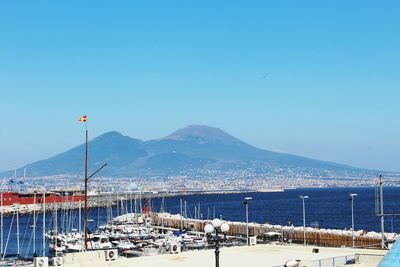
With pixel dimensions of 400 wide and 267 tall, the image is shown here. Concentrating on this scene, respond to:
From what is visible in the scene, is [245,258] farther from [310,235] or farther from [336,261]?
[310,235]

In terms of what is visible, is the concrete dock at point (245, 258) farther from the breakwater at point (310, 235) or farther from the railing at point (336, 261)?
the breakwater at point (310, 235)

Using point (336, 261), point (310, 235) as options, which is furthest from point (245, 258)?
point (310, 235)

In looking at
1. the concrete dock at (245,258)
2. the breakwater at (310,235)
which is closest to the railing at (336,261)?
the concrete dock at (245,258)

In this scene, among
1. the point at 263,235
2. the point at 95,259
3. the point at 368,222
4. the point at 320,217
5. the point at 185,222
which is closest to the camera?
the point at 95,259

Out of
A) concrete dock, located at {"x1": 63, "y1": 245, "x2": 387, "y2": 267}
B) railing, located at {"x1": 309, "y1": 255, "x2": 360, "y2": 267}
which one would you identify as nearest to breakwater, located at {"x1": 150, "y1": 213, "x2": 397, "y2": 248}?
concrete dock, located at {"x1": 63, "y1": 245, "x2": 387, "y2": 267}

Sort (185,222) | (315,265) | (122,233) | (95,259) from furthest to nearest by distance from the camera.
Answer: (185,222)
(122,233)
(95,259)
(315,265)

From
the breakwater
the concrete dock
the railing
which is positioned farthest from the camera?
the breakwater

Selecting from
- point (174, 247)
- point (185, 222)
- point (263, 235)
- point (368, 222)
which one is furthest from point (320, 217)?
point (174, 247)

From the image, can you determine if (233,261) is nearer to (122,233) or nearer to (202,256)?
(202,256)

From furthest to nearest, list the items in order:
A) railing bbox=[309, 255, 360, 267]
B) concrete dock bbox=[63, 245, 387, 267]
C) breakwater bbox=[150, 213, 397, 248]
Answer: breakwater bbox=[150, 213, 397, 248] < concrete dock bbox=[63, 245, 387, 267] < railing bbox=[309, 255, 360, 267]

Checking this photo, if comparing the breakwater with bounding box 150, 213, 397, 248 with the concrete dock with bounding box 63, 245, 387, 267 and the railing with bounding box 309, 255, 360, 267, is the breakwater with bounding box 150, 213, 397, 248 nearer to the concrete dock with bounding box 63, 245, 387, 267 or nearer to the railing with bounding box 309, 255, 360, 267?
the concrete dock with bounding box 63, 245, 387, 267

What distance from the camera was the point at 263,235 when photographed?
94.8 meters

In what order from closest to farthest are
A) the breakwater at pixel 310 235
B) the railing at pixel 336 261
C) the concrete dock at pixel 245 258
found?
the railing at pixel 336 261 → the concrete dock at pixel 245 258 → the breakwater at pixel 310 235

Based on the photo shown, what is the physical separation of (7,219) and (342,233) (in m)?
113
